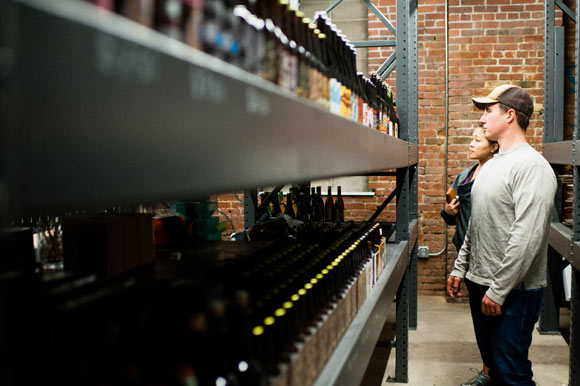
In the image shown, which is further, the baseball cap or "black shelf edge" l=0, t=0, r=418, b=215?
the baseball cap

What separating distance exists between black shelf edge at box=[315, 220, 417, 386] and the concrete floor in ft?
5.38

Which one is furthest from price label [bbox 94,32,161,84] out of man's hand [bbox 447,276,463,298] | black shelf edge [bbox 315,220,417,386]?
man's hand [bbox 447,276,463,298]

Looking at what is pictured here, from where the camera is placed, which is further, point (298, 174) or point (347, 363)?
point (347, 363)

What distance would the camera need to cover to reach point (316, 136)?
2.53ft

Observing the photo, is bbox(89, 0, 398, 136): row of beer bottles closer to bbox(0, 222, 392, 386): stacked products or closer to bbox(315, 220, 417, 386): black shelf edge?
bbox(0, 222, 392, 386): stacked products

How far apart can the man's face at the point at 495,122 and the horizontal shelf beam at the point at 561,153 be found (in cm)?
40

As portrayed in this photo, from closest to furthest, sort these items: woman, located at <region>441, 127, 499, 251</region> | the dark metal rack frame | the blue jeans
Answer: the blue jeans, woman, located at <region>441, 127, 499, 251</region>, the dark metal rack frame

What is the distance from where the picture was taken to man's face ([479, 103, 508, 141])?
292cm

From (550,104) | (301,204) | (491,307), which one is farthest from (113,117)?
(550,104)

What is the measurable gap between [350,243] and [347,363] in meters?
0.77

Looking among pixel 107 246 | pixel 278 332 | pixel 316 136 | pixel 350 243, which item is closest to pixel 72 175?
pixel 316 136

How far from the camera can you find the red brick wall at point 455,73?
5.43 m

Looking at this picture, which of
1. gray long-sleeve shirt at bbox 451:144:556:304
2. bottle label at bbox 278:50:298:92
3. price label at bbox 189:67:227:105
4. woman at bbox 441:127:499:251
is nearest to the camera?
price label at bbox 189:67:227:105

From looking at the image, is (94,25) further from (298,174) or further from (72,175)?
(298,174)
